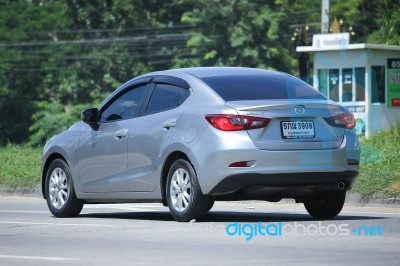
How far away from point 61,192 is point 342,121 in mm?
3595

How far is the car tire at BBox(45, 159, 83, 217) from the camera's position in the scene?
45.7 ft

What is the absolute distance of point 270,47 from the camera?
2697 inches

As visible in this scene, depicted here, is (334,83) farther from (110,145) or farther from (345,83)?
(110,145)

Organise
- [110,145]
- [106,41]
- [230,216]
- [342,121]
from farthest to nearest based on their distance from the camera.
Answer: [106,41] → [230,216] → [110,145] → [342,121]

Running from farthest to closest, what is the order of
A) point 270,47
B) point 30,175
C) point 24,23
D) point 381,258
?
1. point 24,23
2. point 270,47
3. point 30,175
4. point 381,258

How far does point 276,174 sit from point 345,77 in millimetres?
29681

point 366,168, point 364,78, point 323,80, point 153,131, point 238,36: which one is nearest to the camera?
point 153,131

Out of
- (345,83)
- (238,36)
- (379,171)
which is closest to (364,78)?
(345,83)

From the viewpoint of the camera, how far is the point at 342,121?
12.3 m

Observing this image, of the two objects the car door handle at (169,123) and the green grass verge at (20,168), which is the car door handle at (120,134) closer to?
the car door handle at (169,123)

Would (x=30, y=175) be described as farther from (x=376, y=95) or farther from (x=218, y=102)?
(x=376, y=95)

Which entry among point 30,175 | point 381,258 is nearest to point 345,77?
point 30,175

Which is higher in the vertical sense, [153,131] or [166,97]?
[166,97]

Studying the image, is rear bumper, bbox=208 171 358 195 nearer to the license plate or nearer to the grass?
the license plate
